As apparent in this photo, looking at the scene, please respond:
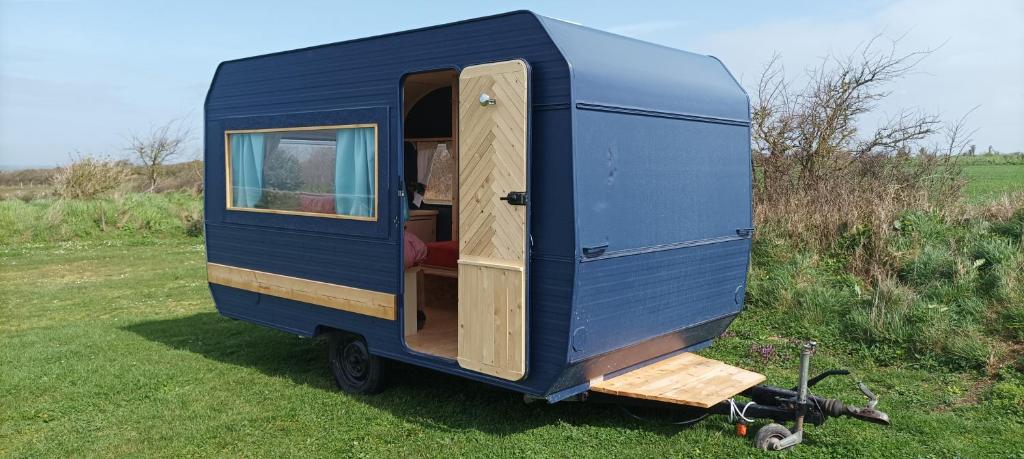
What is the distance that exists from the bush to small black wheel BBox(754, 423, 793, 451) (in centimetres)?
2166

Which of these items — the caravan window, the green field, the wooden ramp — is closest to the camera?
the wooden ramp

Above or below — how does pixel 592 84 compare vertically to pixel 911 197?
above

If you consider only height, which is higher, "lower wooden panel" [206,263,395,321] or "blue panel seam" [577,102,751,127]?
"blue panel seam" [577,102,751,127]

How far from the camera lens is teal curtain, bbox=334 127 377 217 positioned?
6.45 m

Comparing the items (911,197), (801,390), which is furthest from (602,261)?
(911,197)

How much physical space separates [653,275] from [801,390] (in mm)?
1207

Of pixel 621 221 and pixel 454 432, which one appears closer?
pixel 621 221

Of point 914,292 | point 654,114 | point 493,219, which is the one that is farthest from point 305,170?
point 914,292

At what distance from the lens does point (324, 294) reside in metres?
6.96

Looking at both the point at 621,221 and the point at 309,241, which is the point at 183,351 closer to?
the point at 309,241

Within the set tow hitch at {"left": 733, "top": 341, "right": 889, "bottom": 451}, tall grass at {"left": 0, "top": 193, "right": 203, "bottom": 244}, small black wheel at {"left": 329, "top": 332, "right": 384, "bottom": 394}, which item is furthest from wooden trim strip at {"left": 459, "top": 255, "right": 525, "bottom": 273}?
tall grass at {"left": 0, "top": 193, "right": 203, "bottom": 244}

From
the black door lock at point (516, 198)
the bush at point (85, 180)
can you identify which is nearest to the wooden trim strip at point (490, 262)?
the black door lock at point (516, 198)

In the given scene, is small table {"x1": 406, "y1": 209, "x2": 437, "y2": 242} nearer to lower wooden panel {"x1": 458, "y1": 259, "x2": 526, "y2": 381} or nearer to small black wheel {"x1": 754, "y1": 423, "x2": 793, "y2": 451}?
lower wooden panel {"x1": 458, "y1": 259, "x2": 526, "y2": 381}

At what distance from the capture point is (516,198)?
5.20 metres
